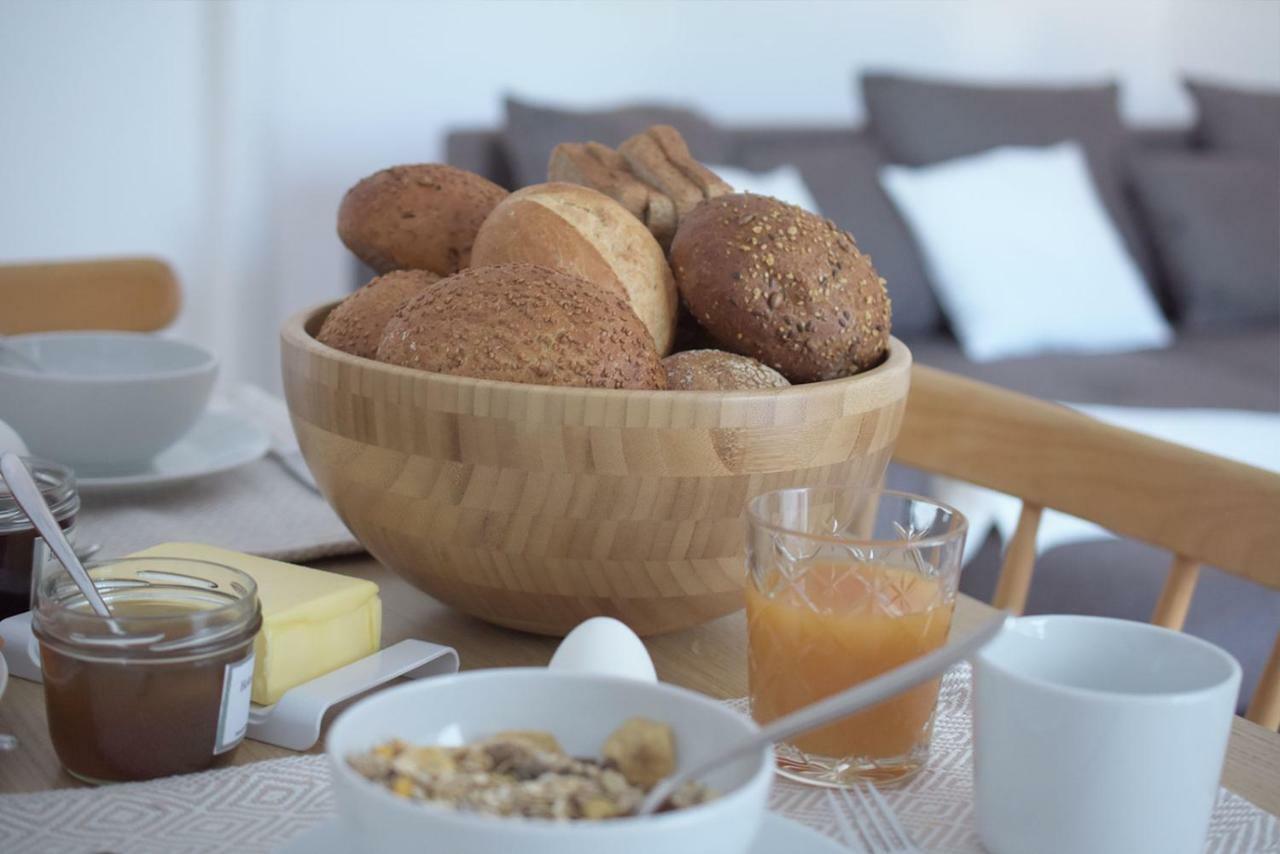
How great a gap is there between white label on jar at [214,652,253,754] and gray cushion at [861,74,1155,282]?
2830 mm

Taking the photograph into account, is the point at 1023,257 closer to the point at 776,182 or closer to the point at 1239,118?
the point at 776,182

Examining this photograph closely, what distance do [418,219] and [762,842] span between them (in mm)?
508

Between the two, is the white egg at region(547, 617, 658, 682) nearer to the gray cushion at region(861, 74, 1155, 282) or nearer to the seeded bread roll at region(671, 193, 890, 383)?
the seeded bread roll at region(671, 193, 890, 383)

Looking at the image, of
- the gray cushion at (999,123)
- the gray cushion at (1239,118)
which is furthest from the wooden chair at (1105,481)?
the gray cushion at (1239,118)

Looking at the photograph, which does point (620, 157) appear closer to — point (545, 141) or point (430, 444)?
point (430, 444)

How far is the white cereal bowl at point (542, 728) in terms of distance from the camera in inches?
15.2

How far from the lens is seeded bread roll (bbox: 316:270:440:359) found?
0.78 m

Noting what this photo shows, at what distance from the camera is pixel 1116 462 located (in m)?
0.99

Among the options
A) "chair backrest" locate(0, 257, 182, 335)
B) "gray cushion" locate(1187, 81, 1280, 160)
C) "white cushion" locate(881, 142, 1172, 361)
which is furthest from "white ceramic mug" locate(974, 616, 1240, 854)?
"gray cushion" locate(1187, 81, 1280, 160)

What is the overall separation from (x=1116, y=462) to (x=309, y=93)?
249cm

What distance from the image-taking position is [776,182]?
2.93 meters

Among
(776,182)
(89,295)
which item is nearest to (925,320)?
(776,182)

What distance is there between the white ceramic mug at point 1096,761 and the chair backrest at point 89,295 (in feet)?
4.19

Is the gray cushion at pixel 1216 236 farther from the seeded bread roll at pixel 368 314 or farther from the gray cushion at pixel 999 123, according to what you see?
the seeded bread roll at pixel 368 314
